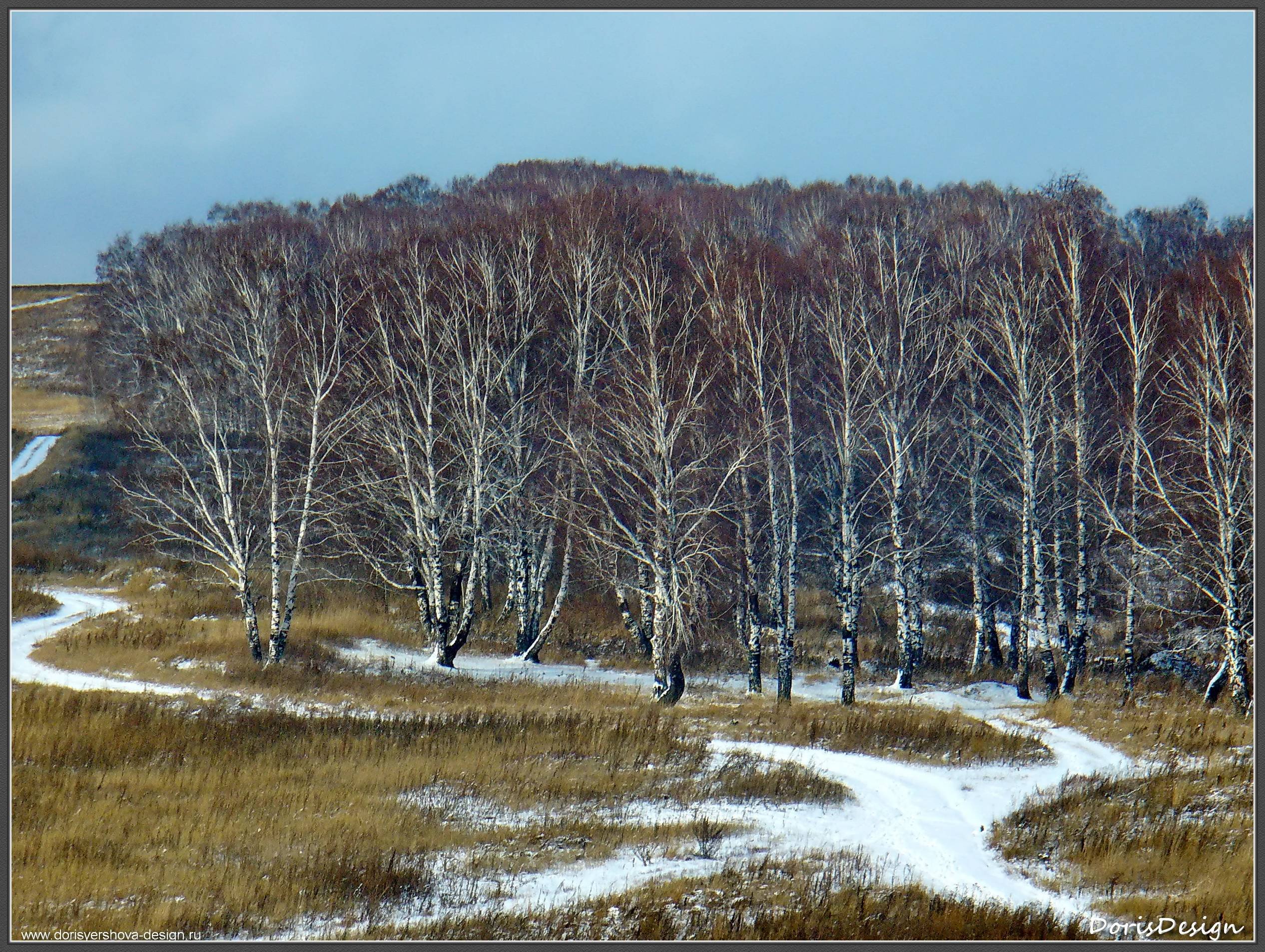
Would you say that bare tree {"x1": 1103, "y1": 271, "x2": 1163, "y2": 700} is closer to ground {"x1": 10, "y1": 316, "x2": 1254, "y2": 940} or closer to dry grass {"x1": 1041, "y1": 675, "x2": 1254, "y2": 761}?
dry grass {"x1": 1041, "y1": 675, "x2": 1254, "y2": 761}

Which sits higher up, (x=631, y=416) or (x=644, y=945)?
(x=631, y=416)

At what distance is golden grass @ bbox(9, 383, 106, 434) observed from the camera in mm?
48531

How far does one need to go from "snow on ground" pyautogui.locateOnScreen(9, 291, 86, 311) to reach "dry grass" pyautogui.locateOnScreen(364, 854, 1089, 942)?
85658 millimetres

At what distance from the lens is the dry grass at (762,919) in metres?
8.90

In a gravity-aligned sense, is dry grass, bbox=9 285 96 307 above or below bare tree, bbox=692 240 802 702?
above

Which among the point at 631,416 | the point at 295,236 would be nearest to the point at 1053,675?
the point at 631,416

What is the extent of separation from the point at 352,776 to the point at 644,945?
676cm

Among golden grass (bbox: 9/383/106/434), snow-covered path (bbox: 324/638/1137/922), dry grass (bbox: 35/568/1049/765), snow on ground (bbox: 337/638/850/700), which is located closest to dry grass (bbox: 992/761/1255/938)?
snow-covered path (bbox: 324/638/1137/922)

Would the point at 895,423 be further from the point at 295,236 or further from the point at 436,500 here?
the point at 295,236

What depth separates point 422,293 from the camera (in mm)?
24078

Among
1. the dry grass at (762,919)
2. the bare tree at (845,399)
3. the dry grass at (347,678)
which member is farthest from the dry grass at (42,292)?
the dry grass at (762,919)

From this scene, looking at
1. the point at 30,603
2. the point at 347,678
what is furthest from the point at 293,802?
the point at 30,603

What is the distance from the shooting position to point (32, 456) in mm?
43344

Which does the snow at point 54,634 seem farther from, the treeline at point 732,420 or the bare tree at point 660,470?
the bare tree at point 660,470
